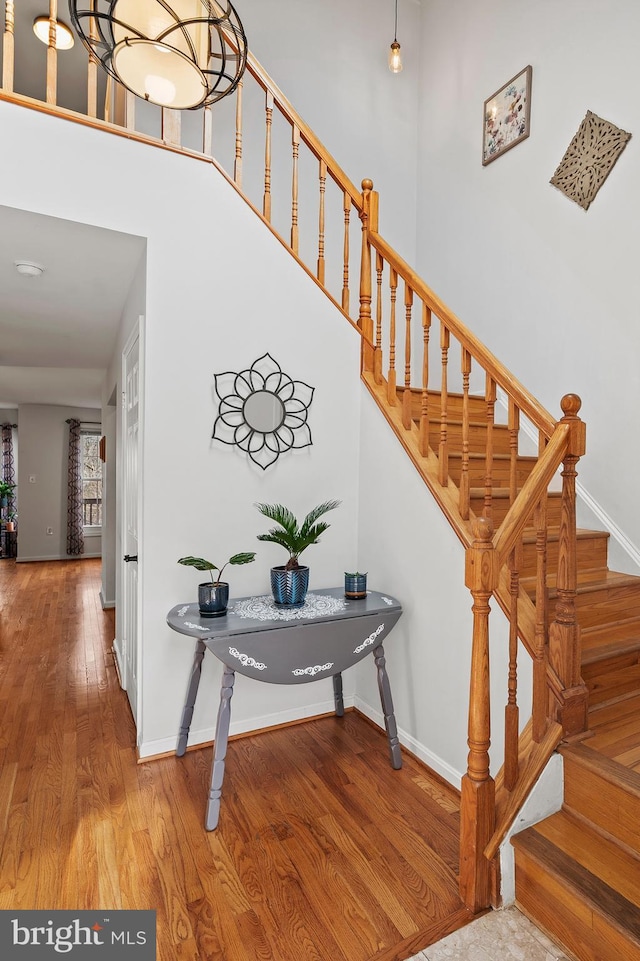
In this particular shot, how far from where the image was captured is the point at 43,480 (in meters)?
8.13

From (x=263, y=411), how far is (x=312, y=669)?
1225mm

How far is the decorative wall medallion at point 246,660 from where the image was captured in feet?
6.39

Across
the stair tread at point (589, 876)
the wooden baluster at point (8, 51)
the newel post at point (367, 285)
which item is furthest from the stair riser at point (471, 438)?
the wooden baluster at point (8, 51)

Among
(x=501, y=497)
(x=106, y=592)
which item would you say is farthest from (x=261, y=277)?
(x=106, y=592)

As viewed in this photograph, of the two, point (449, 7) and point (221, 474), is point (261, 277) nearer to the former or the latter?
point (221, 474)

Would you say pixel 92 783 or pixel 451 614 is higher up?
pixel 451 614

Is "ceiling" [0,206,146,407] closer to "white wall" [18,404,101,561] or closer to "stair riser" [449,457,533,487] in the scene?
"stair riser" [449,457,533,487]

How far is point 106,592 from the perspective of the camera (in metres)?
5.14

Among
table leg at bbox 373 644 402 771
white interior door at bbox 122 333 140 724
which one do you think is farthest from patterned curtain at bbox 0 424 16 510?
table leg at bbox 373 644 402 771

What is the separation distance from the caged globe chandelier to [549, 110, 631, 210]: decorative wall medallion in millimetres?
2170

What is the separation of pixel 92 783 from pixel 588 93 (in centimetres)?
424

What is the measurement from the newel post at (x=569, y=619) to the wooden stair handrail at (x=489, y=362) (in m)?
0.09

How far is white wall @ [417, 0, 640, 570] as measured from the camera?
2.64 metres

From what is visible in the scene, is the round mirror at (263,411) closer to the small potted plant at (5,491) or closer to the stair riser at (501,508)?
the stair riser at (501,508)
